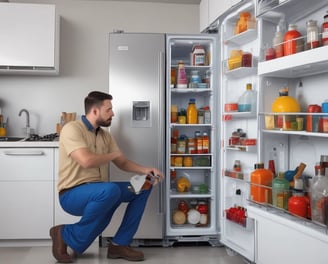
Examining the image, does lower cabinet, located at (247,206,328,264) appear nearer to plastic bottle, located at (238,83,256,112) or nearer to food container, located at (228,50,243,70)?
plastic bottle, located at (238,83,256,112)

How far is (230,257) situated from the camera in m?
3.08

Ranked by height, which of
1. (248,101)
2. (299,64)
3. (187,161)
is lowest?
(187,161)

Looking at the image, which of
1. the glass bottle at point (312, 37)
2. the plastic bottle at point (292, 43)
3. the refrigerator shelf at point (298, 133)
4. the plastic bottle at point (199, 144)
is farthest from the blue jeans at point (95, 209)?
the glass bottle at point (312, 37)

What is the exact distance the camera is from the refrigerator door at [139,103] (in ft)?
11.0

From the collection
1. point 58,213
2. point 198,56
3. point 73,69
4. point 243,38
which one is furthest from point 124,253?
point 73,69

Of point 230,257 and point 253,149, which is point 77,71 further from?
point 230,257

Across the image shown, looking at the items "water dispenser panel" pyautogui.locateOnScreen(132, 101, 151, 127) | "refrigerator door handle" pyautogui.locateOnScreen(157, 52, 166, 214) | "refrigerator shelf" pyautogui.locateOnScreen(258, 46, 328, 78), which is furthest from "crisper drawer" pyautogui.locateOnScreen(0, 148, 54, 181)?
"refrigerator shelf" pyautogui.locateOnScreen(258, 46, 328, 78)

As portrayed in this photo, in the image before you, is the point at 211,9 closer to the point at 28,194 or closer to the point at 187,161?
the point at 187,161

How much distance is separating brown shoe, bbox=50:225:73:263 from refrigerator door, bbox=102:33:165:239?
0.47 m

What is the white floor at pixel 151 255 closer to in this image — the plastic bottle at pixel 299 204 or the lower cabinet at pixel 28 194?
the lower cabinet at pixel 28 194

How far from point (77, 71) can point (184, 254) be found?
2109 mm

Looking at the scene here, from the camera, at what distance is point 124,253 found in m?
2.98

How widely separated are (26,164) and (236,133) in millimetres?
1788

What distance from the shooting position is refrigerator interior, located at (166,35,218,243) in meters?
3.39
